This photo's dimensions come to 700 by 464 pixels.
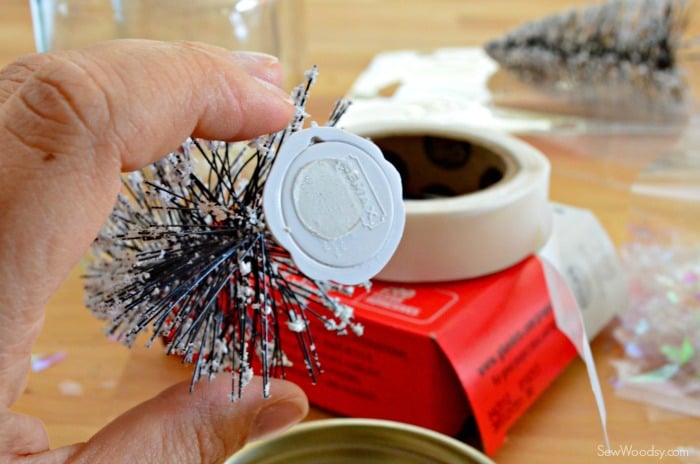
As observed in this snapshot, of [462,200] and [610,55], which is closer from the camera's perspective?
[462,200]

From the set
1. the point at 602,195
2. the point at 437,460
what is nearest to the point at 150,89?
the point at 437,460

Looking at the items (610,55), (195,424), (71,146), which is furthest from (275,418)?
(610,55)

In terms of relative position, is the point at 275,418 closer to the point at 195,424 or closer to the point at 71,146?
the point at 195,424

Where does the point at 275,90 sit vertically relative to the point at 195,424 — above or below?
above

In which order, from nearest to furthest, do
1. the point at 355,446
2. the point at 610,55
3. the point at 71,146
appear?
the point at 71,146 < the point at 355,446 < the point at 610,55

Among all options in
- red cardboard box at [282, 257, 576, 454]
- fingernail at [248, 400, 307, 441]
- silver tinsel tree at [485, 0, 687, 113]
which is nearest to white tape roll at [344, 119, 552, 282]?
red cardboard box at [282, 257, 576, 454]

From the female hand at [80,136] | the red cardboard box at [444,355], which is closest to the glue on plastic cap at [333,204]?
the female hand at [80,136]

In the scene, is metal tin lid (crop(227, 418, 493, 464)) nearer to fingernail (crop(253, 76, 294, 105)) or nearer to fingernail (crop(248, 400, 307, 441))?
fingernail (crop(248, 400, 307, 441))

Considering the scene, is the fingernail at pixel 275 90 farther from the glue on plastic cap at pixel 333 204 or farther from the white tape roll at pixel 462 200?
the white tape roll at pixel 462 200
